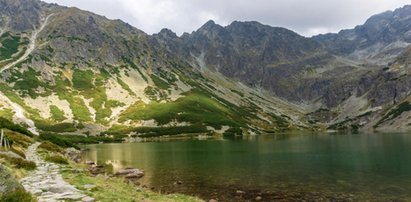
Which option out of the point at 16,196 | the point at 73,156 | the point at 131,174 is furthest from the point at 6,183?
the point at 73,156

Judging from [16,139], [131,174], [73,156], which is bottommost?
[131,174]

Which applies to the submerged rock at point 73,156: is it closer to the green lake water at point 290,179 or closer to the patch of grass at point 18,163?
the green lake water at point 290,179

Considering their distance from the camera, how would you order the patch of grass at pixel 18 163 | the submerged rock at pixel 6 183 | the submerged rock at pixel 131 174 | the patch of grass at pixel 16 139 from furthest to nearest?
the patch of grass at pixel 16 139 < the submerged rock at pixel 131 174 < the patch of grass at pixel 18 163 < the submerged rock at pixel 6 183

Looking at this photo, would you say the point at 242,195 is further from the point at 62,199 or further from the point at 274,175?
the point at 62,199

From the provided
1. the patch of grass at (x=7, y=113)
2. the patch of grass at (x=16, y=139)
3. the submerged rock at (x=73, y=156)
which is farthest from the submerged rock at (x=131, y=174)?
the patch of grass at (x=7, y=113)

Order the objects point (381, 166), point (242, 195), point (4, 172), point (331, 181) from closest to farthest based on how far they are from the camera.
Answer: point (4, 172), point (242, 195), point (331, 181), point (381, 166)

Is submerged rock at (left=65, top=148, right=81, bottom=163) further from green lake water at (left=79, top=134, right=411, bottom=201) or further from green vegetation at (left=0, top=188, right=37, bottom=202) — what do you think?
green vegetation at (left=0, top=188, right=37, bottom=202)

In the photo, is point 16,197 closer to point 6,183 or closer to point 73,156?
point 6,183

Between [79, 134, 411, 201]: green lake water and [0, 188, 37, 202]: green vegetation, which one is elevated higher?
[0, 188, 37, 202]: green vegetation

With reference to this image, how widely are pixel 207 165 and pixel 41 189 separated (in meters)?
49.6

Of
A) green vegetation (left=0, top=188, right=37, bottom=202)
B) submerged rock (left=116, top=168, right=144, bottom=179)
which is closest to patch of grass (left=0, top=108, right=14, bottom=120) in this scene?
submerged rock (left=116, top=168, right=144, bottom=179)

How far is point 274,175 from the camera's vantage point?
58.8 metres

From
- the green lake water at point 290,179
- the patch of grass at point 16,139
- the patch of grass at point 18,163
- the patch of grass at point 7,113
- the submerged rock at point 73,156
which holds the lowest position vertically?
the green lake water at point 290,179

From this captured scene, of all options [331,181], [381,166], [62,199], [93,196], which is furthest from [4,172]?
[381,166]
